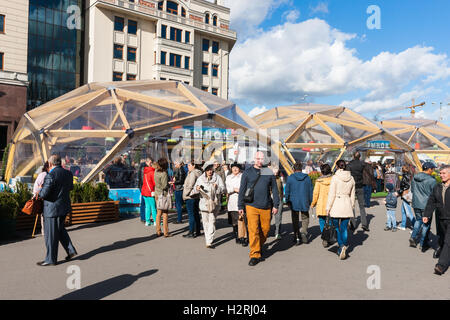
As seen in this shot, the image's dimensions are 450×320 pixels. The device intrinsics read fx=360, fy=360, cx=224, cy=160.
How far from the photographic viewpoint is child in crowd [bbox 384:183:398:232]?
333 inches

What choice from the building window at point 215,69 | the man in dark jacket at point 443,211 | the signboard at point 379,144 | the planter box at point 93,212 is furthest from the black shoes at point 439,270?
the building window at point 215,69

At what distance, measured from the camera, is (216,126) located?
14430mm

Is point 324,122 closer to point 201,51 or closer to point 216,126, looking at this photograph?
point 216,126

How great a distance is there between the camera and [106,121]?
1201cm

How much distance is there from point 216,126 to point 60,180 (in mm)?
9222

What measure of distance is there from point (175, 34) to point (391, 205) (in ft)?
106

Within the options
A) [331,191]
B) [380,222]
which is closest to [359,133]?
[380,222]

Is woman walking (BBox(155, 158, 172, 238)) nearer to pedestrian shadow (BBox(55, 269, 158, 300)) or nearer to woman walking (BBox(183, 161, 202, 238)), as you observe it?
woman walking (BBox(183, 161, 202, 238))

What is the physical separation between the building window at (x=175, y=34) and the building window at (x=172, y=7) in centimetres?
198

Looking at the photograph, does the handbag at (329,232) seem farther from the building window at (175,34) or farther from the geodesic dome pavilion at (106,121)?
the building window at (175,34)

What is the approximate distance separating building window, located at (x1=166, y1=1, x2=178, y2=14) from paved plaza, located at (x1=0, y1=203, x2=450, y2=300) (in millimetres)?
33255

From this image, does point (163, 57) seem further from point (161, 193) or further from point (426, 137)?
point (161, 193)

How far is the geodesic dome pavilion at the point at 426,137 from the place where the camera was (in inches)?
944
